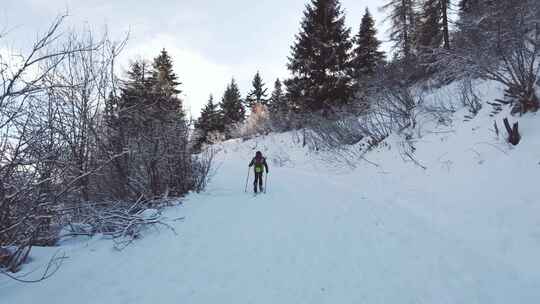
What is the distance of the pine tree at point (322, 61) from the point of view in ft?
59.8

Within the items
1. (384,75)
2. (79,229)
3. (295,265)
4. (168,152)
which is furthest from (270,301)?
(384,75)

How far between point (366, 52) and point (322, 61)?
490cm

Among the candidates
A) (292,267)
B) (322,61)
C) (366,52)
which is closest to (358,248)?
(292,267)

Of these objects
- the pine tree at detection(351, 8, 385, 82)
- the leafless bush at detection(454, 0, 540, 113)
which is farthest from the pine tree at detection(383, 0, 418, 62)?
the leafless bush at detection(454, 0, 540, 113)

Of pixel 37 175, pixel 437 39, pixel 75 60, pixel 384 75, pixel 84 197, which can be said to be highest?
pixel 437 39

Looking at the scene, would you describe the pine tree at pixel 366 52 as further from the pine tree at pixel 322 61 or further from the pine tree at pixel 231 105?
the pine tree at pixel 231 105

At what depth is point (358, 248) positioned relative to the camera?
3900 millimetres

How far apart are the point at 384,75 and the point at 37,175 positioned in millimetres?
12305

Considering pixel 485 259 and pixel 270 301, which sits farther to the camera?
pixel 485 259

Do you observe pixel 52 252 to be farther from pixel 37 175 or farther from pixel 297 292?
pixel 297 292

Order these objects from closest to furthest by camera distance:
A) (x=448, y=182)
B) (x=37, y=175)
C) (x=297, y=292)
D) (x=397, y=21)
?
(x=297, y=292), (x=37, y=175), (x=448, y=182), (x=397, y=21)

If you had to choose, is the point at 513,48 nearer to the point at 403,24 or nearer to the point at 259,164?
the point at 259,164

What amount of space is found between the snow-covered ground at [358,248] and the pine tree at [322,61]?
38.7 feet

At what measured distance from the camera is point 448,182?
5.77 meters
